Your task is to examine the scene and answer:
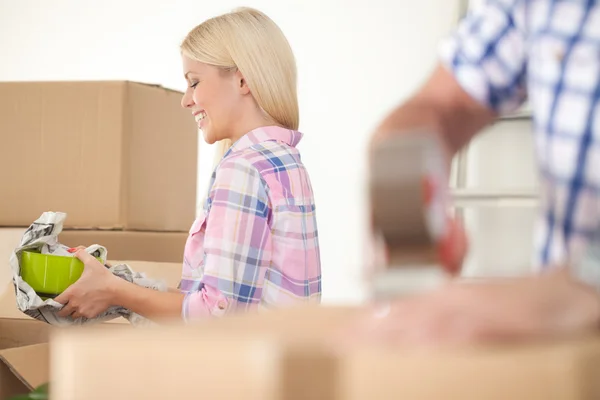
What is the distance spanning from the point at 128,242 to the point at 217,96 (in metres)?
0.45

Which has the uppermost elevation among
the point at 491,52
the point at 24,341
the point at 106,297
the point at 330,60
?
the point at 330,60

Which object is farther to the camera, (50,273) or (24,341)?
(24,341)

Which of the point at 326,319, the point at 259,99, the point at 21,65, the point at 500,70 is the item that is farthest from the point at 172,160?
the point at 21,65

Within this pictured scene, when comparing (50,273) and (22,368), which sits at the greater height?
(50,273)

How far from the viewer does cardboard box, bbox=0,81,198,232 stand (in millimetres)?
1726

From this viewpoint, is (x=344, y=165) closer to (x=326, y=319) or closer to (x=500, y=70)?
(x=500, y=70)

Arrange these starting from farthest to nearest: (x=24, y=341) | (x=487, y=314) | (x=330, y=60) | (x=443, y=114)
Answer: (x=330, y=60), (x=24, y=341), (x=443, y=114), (x=487, y=314)

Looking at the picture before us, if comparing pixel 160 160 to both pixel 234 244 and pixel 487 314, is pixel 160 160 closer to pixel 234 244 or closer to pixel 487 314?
pixel 234 244

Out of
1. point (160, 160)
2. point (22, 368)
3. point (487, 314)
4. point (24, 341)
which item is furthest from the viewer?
point (160, 160)

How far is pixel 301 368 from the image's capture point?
13.4 inches

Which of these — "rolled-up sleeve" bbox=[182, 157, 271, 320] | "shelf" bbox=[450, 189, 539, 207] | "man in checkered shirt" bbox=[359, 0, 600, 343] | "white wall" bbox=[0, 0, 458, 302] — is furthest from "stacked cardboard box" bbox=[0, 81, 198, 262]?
"white wall" bbox=[0, 0, 458, 302]

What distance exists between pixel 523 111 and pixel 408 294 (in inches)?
106

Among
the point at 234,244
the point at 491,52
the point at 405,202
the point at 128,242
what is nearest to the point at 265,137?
the point at 234,244

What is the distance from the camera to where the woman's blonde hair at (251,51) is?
4.58ft
